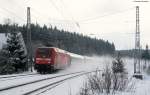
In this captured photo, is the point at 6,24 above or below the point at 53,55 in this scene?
above

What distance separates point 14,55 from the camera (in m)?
54.2

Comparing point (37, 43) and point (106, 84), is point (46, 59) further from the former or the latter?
point (37, 43)

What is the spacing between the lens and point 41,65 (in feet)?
144

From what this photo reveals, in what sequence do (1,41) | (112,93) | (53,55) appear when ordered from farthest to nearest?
(1,41) → (53,55) → (112,93)

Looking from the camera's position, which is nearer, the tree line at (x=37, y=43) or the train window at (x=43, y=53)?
the train window at (x=43, y=53)

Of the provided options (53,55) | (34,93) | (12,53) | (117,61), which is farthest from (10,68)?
(34,93)

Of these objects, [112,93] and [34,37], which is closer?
[112,93]

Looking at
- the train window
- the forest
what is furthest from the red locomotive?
the forest

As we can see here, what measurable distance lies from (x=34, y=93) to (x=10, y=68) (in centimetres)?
3277

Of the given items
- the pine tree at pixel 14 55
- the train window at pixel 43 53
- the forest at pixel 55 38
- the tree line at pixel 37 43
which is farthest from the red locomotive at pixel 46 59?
the forest at pixel 55 38

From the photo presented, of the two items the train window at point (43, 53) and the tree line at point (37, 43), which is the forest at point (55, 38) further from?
the train window at point (43, 53)

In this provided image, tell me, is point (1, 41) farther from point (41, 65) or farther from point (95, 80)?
point (95, 80)

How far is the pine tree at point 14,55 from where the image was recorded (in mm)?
52544

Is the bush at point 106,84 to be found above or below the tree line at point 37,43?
below
